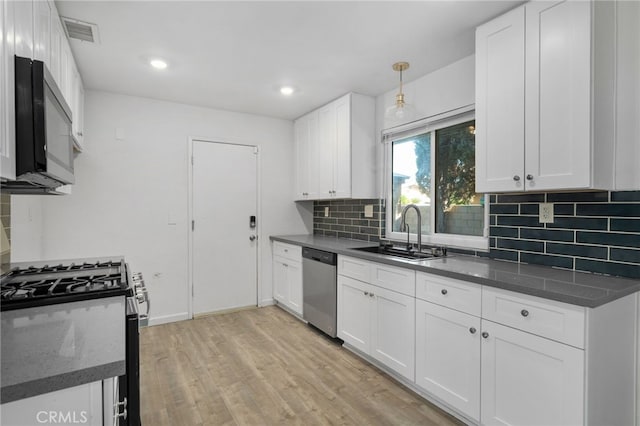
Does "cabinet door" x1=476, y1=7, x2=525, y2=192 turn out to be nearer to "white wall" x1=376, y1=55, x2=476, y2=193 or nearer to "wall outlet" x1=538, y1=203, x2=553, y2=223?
"wall outlet" x1=538, y1=203, x2=553, y2=223

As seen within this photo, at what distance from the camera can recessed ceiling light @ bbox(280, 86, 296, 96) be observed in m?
3.23

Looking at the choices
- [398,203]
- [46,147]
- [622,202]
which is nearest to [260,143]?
[398,203]

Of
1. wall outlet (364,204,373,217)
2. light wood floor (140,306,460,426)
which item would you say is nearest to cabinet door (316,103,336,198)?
wall outlet (364,204,373,217)

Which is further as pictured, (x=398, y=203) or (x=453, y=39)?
(x=398, y=203)

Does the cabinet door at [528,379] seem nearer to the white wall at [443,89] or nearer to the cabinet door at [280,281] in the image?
the white wall at [443,89]

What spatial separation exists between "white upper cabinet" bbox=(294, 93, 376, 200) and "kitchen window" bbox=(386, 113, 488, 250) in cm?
22

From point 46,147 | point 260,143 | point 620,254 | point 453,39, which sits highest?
point 453,39

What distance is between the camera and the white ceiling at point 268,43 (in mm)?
1964

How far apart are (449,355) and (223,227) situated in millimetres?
2859

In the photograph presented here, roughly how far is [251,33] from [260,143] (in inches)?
80.4

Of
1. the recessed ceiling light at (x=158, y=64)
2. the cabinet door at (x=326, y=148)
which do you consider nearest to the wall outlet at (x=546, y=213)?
the cabinet door at (x=326, y=148)

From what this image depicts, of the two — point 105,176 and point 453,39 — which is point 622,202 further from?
point 105,176

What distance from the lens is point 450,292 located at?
197cm

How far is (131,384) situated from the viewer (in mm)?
1188
